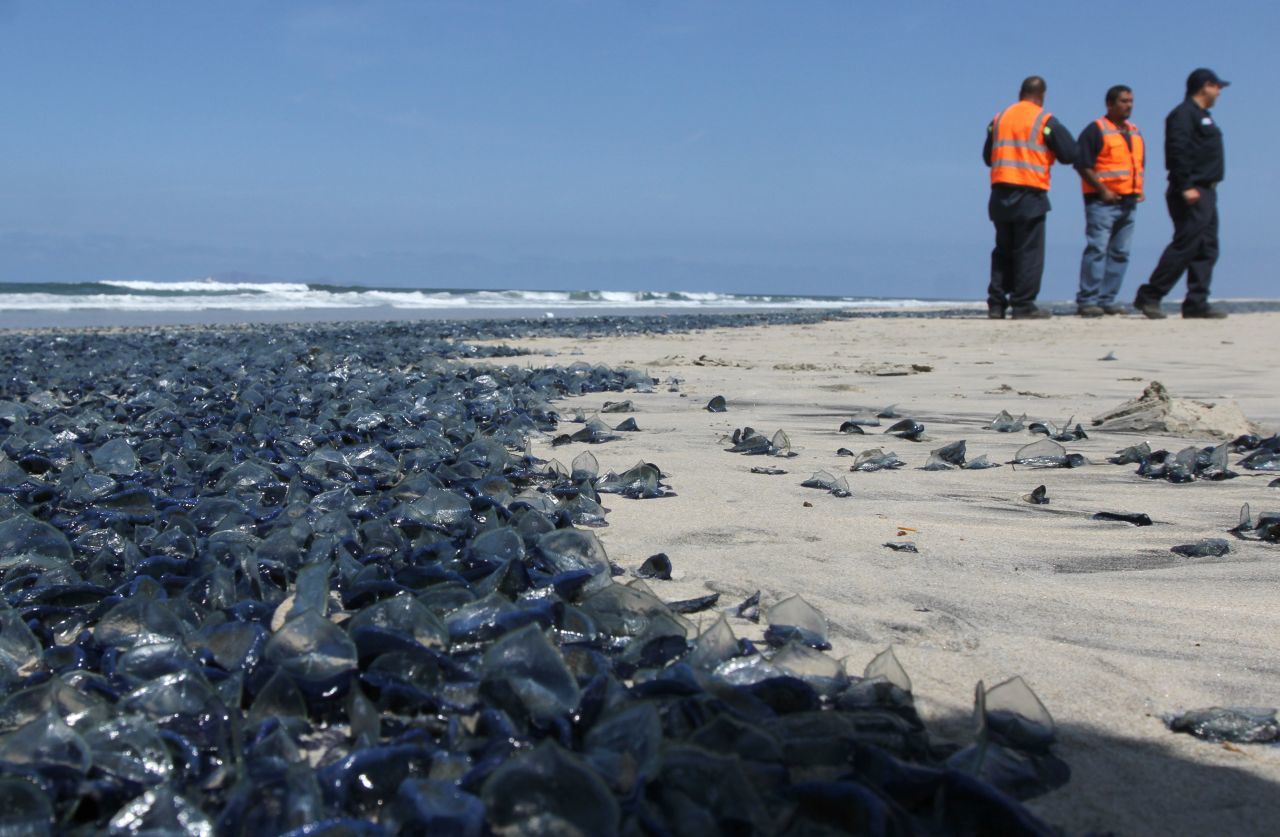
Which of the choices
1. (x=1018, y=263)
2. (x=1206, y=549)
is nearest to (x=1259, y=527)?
(x=1206, y=549)

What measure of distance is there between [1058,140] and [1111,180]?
86cm

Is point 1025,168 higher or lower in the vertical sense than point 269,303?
higher

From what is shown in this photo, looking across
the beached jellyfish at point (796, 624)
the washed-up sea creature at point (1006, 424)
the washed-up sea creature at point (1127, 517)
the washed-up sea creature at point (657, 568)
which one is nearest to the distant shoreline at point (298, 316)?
the washed-up sea creature at point (1006, 424)

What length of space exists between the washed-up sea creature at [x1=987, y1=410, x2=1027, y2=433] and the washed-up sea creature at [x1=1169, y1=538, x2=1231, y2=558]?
1626 millimetres

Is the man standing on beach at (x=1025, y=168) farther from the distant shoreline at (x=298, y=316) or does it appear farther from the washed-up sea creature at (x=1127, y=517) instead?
the washed-up sea creature at (x=1127, y=517)

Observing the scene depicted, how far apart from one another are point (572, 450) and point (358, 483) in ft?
3.25

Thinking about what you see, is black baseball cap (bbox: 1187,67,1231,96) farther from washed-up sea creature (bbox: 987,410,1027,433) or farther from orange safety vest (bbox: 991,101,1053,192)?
washed-up sea creature (bbox: 987,410,1027,433)

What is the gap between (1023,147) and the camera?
9.55 m

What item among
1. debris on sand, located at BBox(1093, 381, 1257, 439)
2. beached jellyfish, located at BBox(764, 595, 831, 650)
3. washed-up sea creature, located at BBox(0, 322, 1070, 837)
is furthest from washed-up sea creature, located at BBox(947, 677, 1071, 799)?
debris on sand, located at BBox(1093, 381, 1257, 439)

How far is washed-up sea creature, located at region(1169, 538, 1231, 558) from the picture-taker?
84.8 inches

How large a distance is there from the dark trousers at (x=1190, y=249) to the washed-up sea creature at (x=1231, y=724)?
31.1 feet

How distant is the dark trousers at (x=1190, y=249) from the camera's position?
31.4ft

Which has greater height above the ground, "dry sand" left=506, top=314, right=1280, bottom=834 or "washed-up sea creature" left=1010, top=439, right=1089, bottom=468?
"washed-up sea creature" left=1010, top=439, right=1089, bottom=468

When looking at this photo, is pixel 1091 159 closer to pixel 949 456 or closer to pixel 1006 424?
pixel 1006 424
